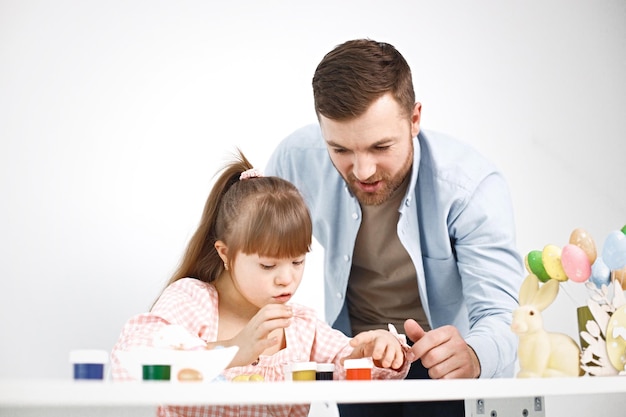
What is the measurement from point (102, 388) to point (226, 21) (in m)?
1.37

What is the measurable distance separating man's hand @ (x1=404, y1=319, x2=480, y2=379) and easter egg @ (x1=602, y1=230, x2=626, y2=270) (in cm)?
32

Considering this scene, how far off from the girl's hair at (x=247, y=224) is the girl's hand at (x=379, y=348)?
203 mm

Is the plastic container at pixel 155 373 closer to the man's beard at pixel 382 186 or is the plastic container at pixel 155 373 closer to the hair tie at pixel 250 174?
the hair tie at pixel 250 174

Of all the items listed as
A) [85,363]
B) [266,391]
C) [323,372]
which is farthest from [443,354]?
[85,363]

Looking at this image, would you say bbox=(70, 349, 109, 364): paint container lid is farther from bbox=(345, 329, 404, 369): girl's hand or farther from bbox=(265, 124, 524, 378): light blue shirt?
bbox=(265, 124, 524, 378): light blue shirt

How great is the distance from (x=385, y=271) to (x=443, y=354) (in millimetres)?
457

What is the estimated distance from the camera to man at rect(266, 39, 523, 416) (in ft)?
5.79

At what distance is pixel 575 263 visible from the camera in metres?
1.46

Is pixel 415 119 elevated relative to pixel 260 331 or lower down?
elevated

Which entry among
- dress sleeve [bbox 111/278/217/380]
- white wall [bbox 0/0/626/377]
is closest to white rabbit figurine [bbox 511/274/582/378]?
dress sleeve [bbox 111/278/217/380]

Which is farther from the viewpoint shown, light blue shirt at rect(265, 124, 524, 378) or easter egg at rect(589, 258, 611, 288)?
light blue shirt at rect(265, 124, 524, 378)

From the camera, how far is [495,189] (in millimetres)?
1948

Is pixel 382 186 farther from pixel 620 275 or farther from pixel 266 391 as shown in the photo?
pixel 266 391

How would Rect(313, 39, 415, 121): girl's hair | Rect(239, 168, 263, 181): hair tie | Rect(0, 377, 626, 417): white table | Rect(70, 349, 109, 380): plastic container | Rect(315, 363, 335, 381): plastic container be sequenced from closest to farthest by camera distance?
Rect(0, 377, 626, 417): white table → Rect(70, 349, 109, 380): plastic container → Rect(315, 363, 335, 381): plastic container → Rect(239, 168, 263, 181): hair tie → Rect(313, 39, 415, 121): girl's hair
